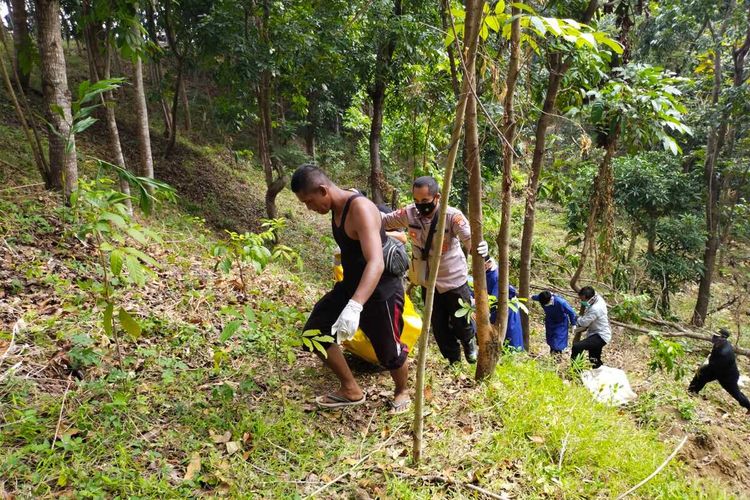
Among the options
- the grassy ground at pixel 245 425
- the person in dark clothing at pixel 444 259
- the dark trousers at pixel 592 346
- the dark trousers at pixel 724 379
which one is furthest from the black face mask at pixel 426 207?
the dark trousers at pixel 724 379

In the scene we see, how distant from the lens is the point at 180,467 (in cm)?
248

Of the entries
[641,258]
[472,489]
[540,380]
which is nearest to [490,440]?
[472,489]

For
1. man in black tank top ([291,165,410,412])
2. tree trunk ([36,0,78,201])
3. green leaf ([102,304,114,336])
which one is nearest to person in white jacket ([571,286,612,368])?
man in black tank top ([291,165,410,412])

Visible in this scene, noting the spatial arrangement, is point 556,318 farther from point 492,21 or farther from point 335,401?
point 492,21

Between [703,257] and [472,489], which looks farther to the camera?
[703,257]

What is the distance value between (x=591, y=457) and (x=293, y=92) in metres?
9.71

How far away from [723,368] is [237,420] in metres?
7.45

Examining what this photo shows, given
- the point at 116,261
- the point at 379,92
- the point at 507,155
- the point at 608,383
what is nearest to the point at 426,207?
the point at 507,155

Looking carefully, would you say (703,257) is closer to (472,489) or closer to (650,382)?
(650,382)

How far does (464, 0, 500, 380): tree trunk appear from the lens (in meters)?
2.65

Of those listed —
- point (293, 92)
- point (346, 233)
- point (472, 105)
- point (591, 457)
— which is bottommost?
point (591, 457)

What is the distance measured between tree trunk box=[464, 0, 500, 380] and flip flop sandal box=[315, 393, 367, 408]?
0.99 m

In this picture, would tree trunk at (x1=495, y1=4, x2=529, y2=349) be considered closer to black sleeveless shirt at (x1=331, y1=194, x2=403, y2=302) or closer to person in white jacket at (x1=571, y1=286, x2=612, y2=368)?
black sleeveless shirt at (x1=331, y1=194, x2=403, y2=302)

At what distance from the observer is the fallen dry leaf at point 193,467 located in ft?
7.85
